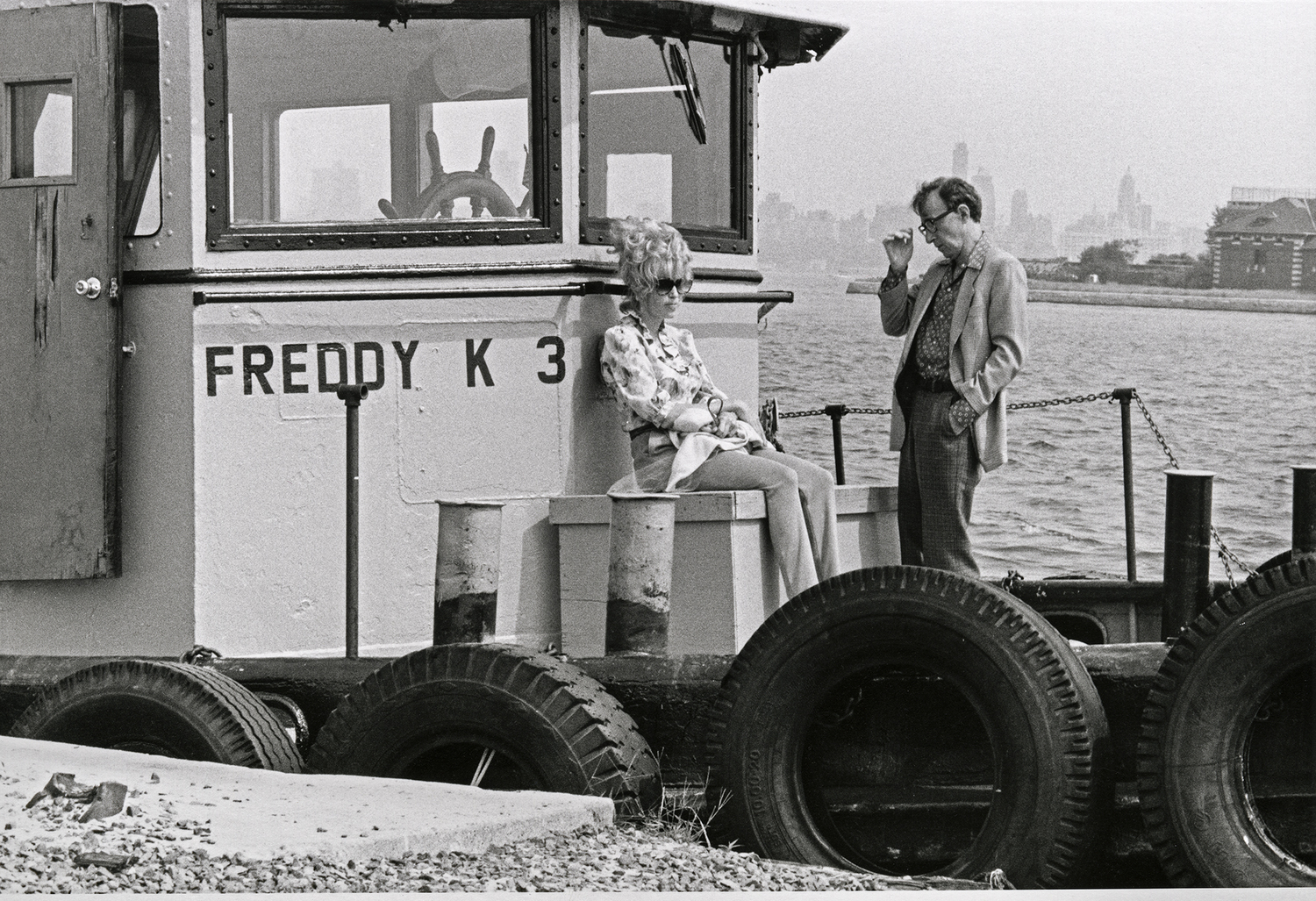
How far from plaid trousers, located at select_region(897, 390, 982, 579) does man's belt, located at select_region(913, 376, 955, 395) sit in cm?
1

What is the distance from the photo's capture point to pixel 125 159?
592 centimetres

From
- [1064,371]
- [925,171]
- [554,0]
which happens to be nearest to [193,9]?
[554,0]

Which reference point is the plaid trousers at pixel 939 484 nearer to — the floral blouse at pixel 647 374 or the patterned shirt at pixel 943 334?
the patterned shirt at pixel 943 334

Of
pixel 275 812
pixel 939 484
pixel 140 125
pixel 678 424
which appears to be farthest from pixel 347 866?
pixel 140 125

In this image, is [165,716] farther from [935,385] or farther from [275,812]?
[935,385]

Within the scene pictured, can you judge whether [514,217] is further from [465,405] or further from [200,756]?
[200,756]

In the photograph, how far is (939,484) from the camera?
A: 621cm

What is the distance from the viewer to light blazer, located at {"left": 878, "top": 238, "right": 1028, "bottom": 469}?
6.10 metres

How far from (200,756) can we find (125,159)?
1.89m

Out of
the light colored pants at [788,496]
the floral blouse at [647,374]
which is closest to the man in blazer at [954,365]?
the light colored pants at [788,496]

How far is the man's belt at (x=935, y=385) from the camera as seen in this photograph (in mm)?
6230

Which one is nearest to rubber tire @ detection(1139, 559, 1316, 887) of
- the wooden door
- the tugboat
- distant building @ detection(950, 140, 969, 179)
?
the tugboat

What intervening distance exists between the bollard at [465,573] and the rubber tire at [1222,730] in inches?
74.6

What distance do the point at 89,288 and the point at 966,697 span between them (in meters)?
2.93
